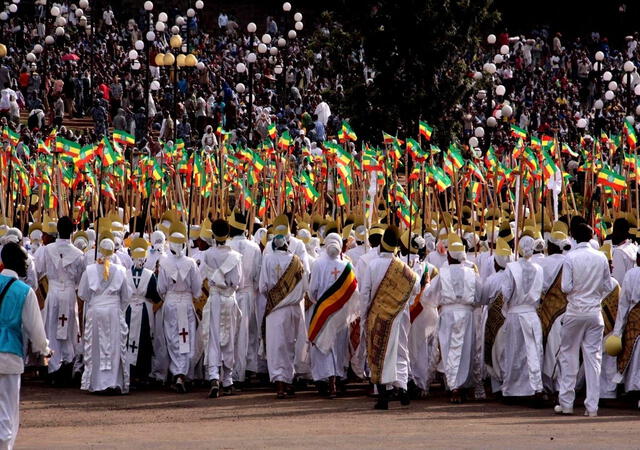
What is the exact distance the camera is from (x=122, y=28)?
4538cm

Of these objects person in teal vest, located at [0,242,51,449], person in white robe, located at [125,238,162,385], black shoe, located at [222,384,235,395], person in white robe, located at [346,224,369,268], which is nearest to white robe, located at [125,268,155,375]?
person in white robe, located at [125,238,162,385]

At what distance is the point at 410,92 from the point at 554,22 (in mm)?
17286

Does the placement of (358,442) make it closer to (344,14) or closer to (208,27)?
(344,14)

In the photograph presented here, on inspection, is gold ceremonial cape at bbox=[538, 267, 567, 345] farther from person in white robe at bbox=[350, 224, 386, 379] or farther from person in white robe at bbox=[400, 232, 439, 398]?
person in white robe at bbox=[350, 224, 386, 379]

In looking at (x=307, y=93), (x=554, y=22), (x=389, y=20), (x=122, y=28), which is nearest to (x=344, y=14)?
(x=389, y=20)

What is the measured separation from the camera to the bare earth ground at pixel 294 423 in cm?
1377

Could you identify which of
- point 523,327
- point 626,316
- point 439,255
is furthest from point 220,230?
point 626,316

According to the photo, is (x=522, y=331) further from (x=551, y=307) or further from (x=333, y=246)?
(x=333, y=246)

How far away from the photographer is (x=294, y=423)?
15148mm

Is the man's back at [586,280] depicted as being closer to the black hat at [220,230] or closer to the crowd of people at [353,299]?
the crowd of people at [353,299]

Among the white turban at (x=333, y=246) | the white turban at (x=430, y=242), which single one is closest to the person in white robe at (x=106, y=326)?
the white turban at (x=333, y=246)

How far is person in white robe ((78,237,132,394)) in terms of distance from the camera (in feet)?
57.7

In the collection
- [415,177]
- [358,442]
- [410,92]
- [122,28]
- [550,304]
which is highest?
[122,28]

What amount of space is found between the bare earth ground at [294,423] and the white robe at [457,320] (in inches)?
14.1
